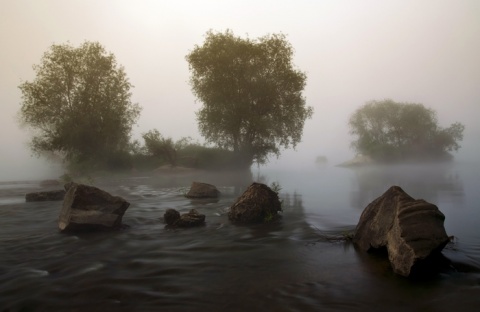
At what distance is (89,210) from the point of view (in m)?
9.98

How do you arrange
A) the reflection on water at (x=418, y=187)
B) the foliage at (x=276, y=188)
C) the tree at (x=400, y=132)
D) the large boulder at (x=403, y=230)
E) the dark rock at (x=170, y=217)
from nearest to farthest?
the large boulder at (x=403, y=230), the dark rock at (x=170, y=217), the foliage at (x=276, y=188), the reflection on water at (x=418, y=187), the tree at (x=400, y=132)

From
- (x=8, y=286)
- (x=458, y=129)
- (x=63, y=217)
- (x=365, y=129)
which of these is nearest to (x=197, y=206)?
(x=63, y=217)

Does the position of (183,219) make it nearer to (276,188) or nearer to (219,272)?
(219,272)

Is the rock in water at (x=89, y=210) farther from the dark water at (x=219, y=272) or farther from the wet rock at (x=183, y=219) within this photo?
the wet rock at (x=183, y=219)

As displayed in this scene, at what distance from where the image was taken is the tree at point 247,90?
40.1 m

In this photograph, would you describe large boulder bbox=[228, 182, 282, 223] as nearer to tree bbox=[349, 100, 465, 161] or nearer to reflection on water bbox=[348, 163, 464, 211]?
reflection on water bbox=[348, 163, 464, 211]

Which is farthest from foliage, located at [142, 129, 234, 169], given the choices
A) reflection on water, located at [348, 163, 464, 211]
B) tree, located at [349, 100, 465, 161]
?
tree, located at [349, 100, 465, 161]

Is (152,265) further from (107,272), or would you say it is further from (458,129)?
(458,129)

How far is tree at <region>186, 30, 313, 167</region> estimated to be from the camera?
132ft

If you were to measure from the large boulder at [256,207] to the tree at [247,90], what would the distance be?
28.1 meters

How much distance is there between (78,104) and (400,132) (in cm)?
6639

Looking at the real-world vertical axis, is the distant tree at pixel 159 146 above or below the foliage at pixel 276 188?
above

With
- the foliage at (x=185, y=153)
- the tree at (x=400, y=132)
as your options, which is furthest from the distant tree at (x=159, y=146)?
the tree at (x=400, y=132)

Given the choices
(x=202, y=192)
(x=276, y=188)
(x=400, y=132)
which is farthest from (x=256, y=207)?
(x=400, y=132)
